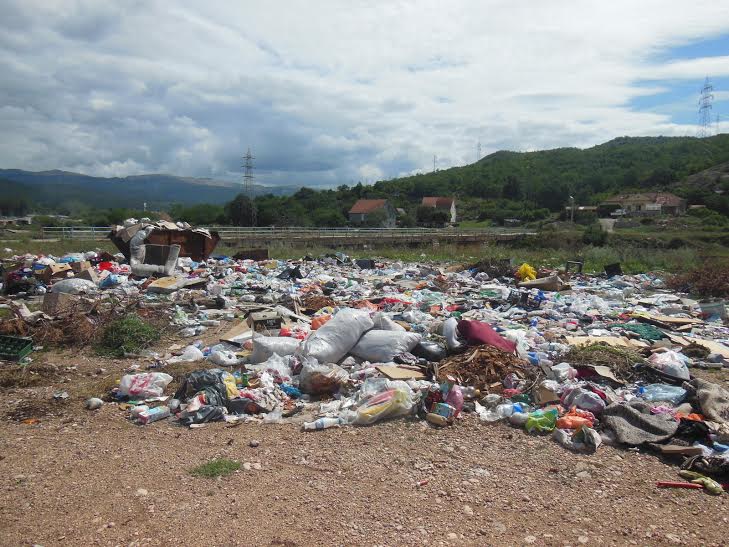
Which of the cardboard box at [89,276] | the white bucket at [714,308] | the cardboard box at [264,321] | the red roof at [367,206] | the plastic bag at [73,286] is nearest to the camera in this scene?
the cardboard box at [264,321]

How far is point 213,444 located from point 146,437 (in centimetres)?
51

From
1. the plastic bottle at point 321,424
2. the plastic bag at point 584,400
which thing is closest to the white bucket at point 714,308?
the plastic bag at point 584,400

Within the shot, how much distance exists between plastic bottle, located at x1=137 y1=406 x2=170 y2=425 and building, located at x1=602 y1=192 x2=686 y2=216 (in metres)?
49.4

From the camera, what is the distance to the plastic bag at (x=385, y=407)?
386 centimetres

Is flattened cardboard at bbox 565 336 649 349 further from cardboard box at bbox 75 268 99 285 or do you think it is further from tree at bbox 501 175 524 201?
tree at bbox 501 175 524 201

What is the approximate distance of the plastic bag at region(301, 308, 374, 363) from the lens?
4953 millimetres

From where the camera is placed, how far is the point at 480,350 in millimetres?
4828

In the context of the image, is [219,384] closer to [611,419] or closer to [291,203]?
[611,419]

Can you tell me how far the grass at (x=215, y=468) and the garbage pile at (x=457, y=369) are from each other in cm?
71

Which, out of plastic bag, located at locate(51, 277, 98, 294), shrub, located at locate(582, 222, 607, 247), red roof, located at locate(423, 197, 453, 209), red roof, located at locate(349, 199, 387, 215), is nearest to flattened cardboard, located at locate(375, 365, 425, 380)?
plastic bag, located at locate(51, 277, 98, 294)

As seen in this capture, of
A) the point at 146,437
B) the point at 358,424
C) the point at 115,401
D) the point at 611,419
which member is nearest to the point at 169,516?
the point at 146,437

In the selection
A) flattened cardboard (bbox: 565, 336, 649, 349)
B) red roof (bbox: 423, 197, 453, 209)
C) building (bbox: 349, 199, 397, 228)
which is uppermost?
red roof (bbox: 423, 197, 453, 209)

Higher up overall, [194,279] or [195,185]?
[195,185]

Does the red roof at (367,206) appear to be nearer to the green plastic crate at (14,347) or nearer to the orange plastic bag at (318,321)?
the orange plastic bag at (318,321)
